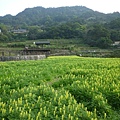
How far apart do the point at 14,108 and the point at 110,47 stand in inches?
3079

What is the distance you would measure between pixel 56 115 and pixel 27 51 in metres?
52.9

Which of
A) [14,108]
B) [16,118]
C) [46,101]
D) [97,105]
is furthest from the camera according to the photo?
[97,105]

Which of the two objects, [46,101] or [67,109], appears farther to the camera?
A: [46,101]

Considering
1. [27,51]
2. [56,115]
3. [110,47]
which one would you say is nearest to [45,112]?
[56,115]

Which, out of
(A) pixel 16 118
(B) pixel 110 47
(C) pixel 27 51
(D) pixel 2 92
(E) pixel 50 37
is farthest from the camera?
(E) pixel 50 37

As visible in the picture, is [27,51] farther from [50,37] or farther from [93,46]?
[50,37]

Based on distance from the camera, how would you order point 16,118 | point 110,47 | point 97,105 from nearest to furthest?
point 16,118
point 97,105
point 110,47

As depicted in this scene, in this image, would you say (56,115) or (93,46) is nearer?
(56,115)

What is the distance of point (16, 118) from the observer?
6781mm

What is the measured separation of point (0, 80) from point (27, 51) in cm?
4777

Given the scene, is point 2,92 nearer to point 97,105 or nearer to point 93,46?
point 97,105

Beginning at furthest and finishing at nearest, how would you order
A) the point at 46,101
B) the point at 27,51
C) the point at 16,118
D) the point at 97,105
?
the point at 27,51
the point at 97,105
the point at 46,101
the point at 16,118

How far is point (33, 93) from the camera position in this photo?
9203 millimetres

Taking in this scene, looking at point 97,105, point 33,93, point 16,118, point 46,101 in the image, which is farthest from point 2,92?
point 97,105
